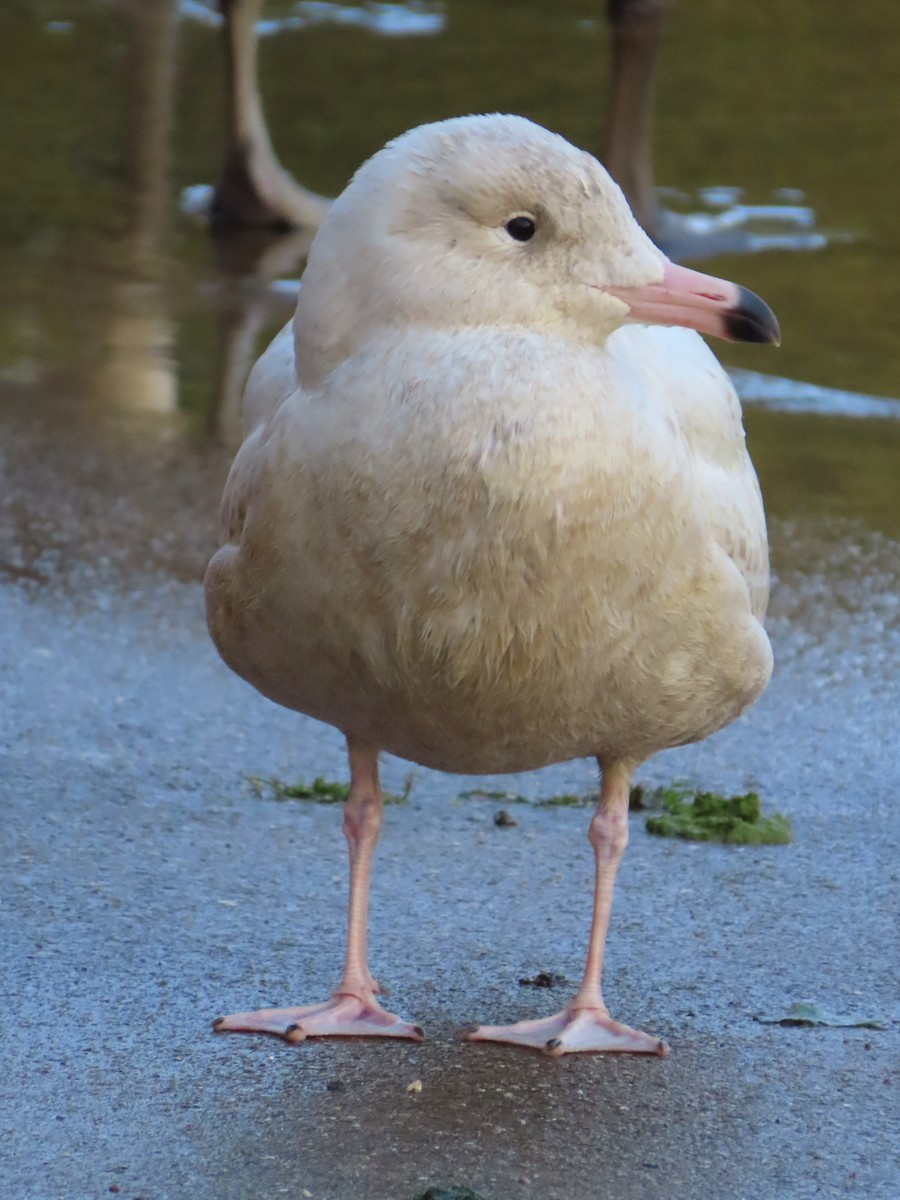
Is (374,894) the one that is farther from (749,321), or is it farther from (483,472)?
(749,321)

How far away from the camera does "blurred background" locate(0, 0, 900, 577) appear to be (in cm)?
670

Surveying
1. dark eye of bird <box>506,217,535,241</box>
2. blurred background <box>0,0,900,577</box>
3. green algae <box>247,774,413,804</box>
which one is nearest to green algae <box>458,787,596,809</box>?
green algae <box>247,774,413,804</box>

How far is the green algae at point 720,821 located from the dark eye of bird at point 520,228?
169cm

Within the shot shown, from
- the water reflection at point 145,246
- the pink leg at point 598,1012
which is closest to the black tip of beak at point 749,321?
the pink leg at point 598,1012

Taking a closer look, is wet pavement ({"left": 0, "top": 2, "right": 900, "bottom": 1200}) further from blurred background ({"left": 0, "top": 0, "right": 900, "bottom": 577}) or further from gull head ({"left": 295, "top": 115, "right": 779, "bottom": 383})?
gull head ({"left": 295, "top": 115, "right": 779, "bottom": 383})

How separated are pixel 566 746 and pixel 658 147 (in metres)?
8.19

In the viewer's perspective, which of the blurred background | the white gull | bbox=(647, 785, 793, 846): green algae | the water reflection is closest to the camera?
the white gull

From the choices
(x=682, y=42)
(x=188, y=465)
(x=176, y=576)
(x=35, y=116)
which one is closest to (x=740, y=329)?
(x=176, y=576)

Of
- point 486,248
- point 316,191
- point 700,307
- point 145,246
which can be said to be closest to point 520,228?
point 486,248

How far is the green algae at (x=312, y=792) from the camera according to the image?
14.7 ft

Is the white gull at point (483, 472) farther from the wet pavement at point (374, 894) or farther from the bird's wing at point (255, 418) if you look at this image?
the wet pavement at point (374, 894)

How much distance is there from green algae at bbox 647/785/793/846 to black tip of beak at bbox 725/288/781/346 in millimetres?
1461

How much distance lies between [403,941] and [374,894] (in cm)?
21

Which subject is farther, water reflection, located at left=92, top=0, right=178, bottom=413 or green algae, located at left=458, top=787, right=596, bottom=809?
water reflection, located at left=92, top=0, right=178, bottom=413
